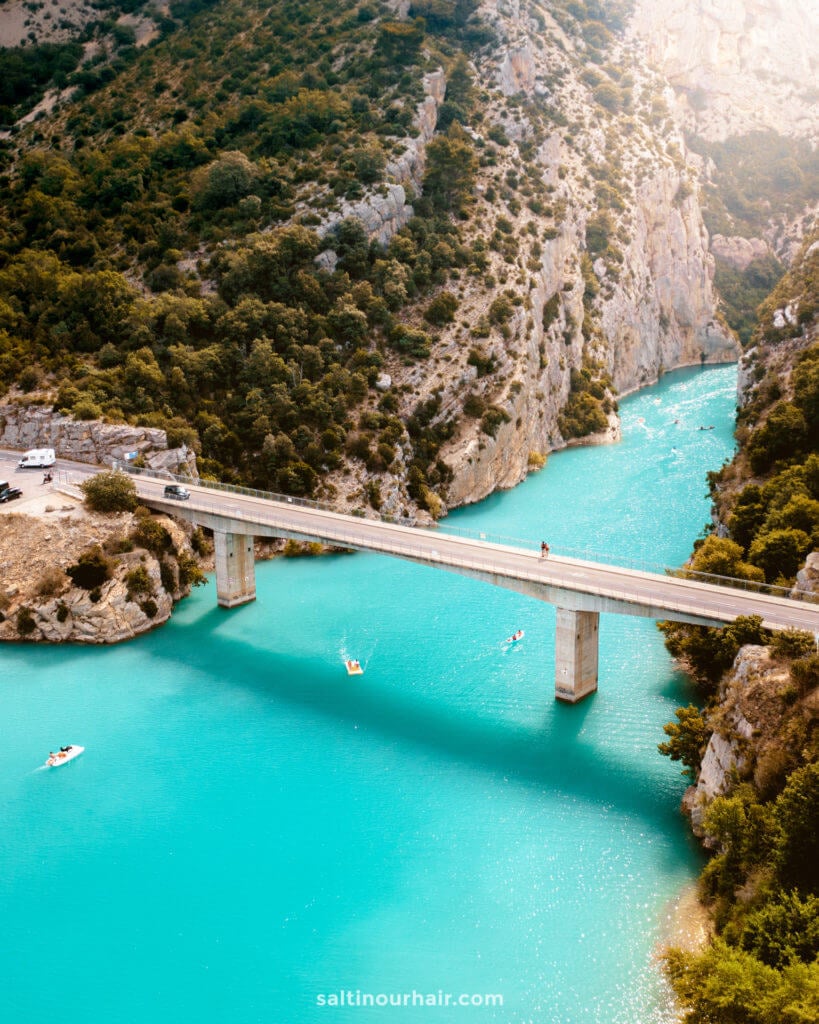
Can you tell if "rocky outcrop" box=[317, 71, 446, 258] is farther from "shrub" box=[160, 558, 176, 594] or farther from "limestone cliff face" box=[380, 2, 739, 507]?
"shrub" box=[160, 558, 176, 594]

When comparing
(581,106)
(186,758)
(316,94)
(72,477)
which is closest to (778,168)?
(581,106)

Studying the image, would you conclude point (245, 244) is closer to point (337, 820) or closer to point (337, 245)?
point (337, 245)

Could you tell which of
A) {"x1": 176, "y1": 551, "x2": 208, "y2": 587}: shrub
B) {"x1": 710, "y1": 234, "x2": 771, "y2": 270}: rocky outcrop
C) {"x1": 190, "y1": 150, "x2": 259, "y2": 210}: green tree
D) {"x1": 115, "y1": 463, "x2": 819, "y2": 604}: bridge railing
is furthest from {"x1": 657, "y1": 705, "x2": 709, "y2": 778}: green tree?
{"x1": 710, "y1": 234, "x2": 771, "y2": 270}: rocky outcrop

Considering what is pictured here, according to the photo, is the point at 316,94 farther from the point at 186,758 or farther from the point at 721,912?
the point at 721,912

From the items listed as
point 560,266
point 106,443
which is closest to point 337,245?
point 560,266

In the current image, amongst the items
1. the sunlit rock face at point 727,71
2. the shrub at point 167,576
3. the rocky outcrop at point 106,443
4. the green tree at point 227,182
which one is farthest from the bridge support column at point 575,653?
the sunlit rock face at point 727,71

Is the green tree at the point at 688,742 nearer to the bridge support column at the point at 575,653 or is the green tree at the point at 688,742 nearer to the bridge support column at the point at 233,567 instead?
the bridge support column at the point at 575,653
